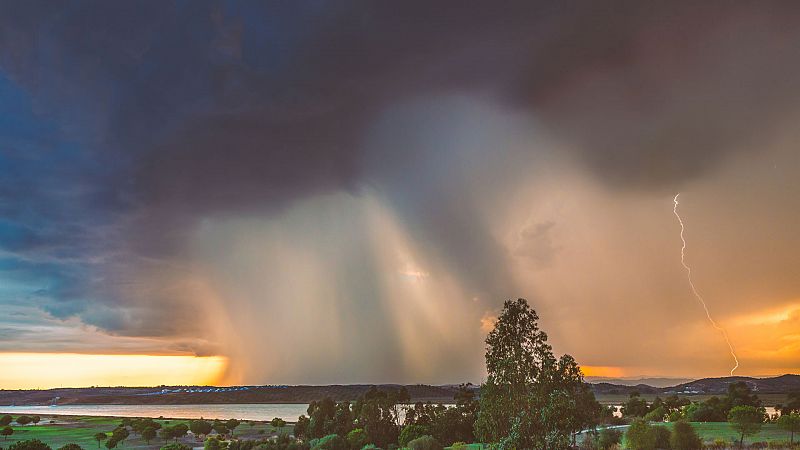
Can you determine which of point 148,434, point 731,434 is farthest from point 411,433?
point 148,434

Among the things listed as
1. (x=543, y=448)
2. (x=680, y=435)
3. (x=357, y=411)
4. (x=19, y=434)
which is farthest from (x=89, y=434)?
(x=543, y=448)

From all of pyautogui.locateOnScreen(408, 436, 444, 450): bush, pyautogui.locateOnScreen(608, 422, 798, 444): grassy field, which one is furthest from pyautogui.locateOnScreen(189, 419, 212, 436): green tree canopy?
pyautogui.locateOnScreen(608, 422, 798, 444): grassy field

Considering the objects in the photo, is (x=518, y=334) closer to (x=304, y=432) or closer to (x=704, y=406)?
(x=304, y=432)

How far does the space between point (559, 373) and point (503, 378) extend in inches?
116

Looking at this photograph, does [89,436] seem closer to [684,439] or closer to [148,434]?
[148,434]

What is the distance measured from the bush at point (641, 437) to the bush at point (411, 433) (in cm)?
3567

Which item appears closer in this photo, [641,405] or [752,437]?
[752,437]

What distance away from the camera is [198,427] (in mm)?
137500

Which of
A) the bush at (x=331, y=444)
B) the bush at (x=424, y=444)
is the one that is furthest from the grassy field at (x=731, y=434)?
the bush at (x=331, y=444)

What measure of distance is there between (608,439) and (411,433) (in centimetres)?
3312

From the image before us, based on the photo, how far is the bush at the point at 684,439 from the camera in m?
59.1

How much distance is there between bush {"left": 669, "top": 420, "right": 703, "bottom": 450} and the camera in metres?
59.1

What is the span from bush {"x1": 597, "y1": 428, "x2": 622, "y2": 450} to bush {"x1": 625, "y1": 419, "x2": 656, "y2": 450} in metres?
3.28

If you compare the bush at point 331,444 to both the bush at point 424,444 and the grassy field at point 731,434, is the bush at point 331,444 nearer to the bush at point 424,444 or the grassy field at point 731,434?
the bush at point 424,444
